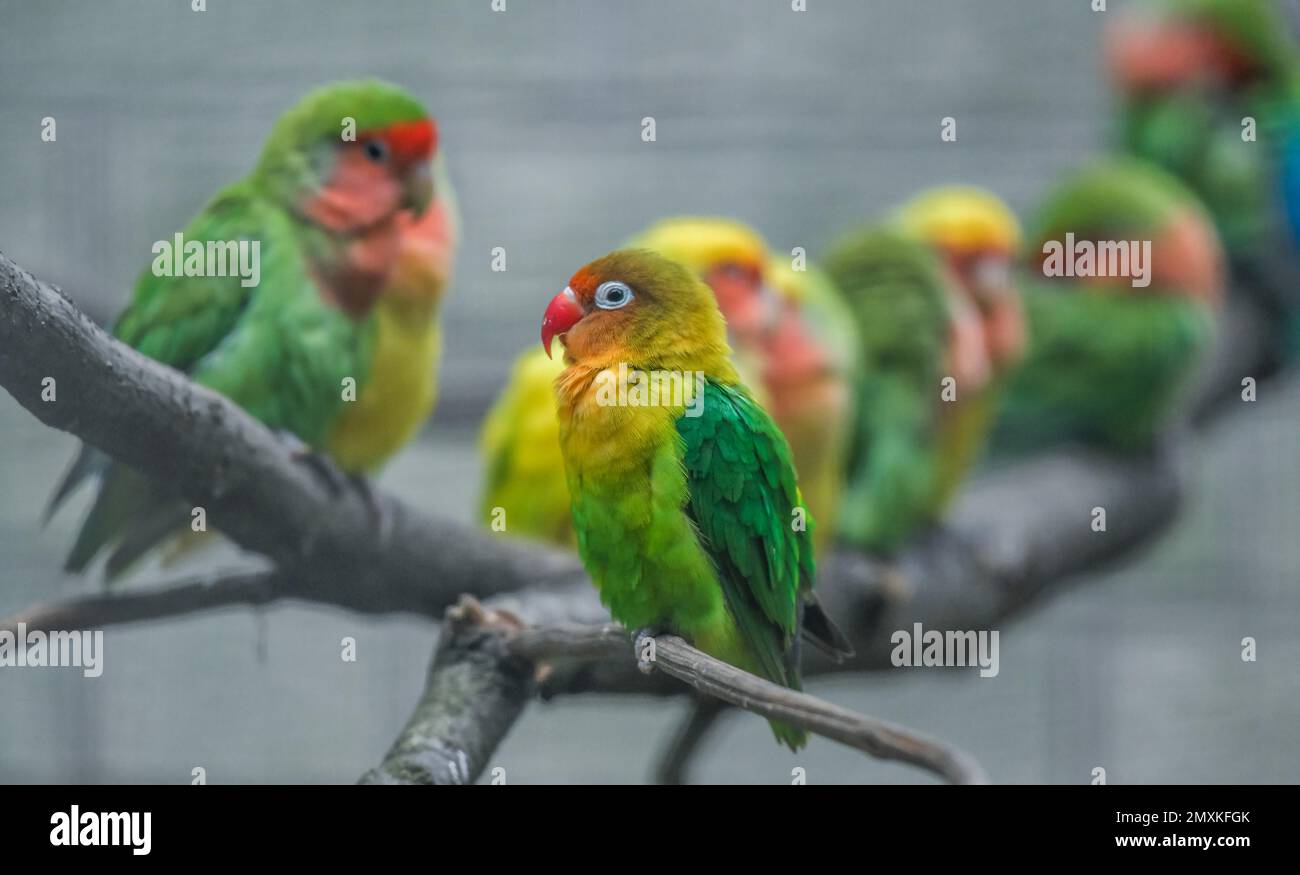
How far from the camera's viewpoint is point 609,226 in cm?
198

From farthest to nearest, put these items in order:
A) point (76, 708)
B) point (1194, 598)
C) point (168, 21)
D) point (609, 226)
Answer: point (1194, 598) < point (609, 226) < point (76, 708) < point (168, 21)

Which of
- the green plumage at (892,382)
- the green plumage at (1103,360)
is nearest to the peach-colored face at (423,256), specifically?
the green plumage at (892,382)

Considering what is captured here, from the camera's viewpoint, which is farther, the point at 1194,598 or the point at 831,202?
the point at 1194,598

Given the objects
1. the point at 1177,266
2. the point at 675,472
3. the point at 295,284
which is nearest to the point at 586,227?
the point at 1177,266

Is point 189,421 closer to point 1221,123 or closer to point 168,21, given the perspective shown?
point 168,21

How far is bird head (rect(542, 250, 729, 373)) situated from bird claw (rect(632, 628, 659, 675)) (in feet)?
0.58

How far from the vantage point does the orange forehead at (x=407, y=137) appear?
1.04 meters

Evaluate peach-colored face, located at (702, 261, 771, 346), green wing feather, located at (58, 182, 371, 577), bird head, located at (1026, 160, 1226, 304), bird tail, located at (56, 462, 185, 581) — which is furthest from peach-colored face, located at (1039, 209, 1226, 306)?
bird tail, located at (56, 462, 185, 581)

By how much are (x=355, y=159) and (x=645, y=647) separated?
46 cm

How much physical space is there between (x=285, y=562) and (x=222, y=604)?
9 cm

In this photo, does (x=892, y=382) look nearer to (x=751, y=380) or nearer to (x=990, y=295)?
(x=990, y=295)

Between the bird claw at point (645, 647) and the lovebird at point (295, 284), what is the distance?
37 centimetres

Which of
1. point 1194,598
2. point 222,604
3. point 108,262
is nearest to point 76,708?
point 108,262

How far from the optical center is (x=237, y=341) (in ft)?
3.48
